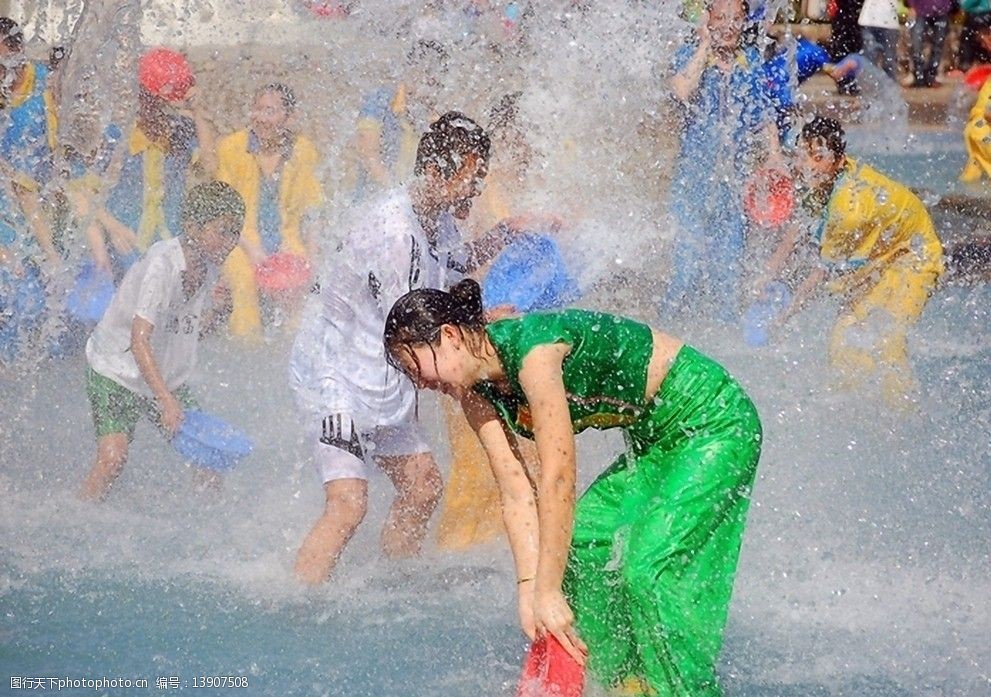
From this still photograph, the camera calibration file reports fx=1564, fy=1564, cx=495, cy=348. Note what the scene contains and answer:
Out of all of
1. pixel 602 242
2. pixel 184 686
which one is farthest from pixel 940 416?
pixel 184 686

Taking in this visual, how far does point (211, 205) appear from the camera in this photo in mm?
5430

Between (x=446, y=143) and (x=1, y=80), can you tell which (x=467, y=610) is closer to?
(x=446, y=143)

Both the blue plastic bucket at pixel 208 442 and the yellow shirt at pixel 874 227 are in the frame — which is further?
the yellow shirt at pixel 874 227

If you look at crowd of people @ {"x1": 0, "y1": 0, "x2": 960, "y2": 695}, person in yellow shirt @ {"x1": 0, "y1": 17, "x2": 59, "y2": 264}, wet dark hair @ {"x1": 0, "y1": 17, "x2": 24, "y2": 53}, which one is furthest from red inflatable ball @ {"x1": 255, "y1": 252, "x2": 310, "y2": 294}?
wet dark hair @ {"x1": 0, "y1": 17, "x2": 24, "y2": 53}

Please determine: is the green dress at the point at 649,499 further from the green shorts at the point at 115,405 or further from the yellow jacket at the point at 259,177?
the yellow jacket at the point at 259,177

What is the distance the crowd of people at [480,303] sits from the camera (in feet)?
10.8

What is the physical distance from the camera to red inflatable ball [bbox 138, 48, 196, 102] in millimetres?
8078

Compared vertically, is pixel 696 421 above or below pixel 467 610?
above

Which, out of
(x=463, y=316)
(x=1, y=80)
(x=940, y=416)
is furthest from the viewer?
(x=1, y=80)

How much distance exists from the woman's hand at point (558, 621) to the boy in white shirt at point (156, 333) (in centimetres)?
258

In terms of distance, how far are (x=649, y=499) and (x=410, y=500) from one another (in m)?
1.57

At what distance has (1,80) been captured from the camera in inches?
287

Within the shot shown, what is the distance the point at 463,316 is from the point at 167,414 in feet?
7.96

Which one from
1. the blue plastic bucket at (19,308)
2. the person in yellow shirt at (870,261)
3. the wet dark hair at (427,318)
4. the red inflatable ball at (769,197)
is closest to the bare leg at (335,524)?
the wet dark hair at (427,318)
